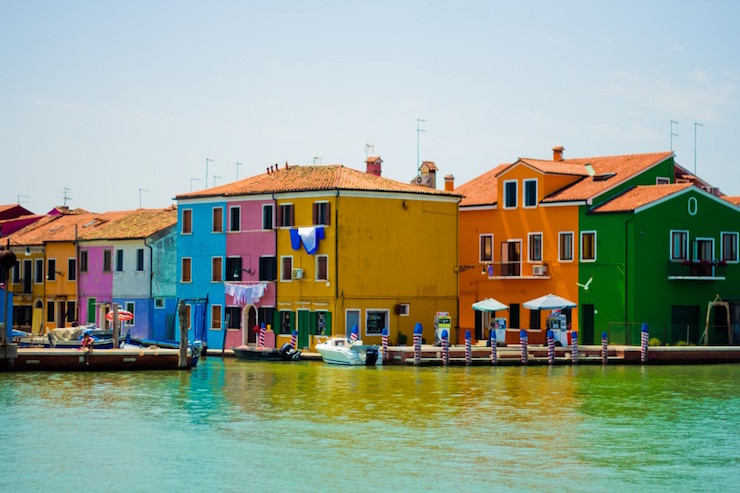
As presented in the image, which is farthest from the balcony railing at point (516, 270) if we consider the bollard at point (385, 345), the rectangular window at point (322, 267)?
the bollard at point (385, 345)

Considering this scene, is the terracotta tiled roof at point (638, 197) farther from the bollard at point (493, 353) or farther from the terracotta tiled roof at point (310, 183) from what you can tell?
the bollard at point (493, 353)

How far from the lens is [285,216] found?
60.2m

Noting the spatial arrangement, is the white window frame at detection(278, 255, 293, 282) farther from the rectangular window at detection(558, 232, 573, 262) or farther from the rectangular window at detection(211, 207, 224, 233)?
the rectangular window at detection(558, 232, 573, 262)

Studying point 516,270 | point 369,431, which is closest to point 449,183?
point 516,270

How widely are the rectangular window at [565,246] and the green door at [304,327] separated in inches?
464

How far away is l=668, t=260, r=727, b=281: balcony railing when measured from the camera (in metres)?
57.8

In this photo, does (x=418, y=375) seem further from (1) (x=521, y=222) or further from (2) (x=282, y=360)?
(1) (x=521, y=222)

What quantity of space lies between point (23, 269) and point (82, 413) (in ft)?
135

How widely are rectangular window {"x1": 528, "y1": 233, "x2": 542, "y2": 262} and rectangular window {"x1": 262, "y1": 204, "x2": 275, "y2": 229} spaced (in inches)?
475

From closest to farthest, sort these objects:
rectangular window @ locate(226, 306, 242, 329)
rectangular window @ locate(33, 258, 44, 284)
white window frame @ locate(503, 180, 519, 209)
Result: rectangular window @ locate(226, 306, 242, 329) < white window frame @ locate(503, 180, 519, 209) < rectangular window @ locate(33, 258, 44, 284)

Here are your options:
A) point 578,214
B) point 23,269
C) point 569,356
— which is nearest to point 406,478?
point 569,356

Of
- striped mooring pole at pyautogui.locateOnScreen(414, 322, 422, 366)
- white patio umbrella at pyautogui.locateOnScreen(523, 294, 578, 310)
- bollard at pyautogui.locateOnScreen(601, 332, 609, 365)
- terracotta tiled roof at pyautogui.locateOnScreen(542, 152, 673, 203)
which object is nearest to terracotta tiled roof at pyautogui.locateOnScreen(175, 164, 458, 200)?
terracotta tiled roof at pyautogui.locateOnScreen(542, 152, 673, 203)

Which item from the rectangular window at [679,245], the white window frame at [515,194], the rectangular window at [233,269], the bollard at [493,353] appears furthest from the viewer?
the rectangular window at [233,269]

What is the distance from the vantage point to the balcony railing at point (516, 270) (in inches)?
2363
